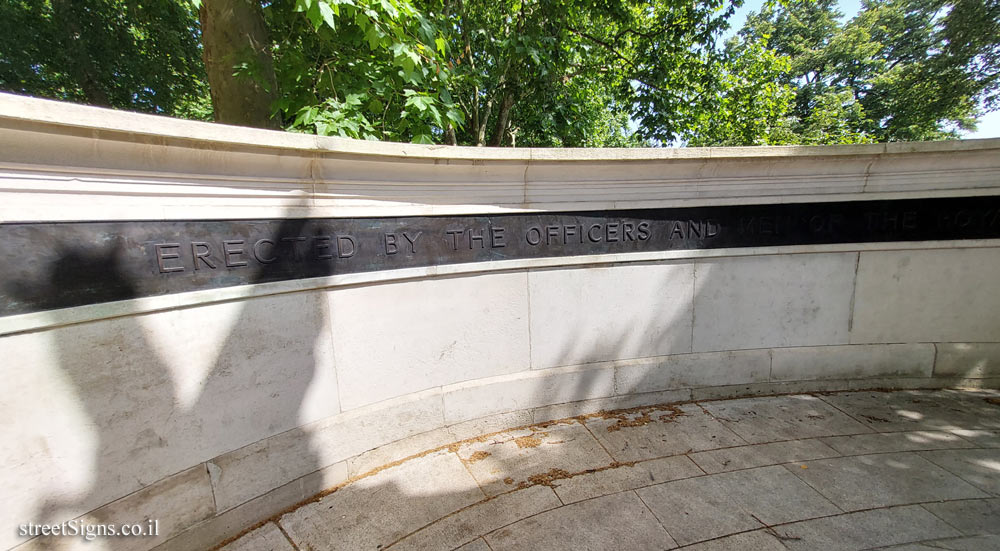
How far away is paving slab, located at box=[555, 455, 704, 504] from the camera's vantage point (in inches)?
113

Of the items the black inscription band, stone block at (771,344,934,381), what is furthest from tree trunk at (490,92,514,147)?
stone block at (771,344,934,381)

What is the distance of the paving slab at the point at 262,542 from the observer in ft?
8.16

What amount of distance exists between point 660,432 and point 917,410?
2535 millimetres

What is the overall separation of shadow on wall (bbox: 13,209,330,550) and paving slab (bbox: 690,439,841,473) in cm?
290

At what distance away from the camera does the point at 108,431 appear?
7.14ft

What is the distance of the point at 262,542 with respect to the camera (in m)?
2.53

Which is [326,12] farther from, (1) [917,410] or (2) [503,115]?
(2) [503,115]

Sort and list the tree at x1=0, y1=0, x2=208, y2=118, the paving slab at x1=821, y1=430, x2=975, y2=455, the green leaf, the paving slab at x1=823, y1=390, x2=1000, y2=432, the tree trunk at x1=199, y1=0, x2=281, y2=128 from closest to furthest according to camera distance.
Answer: the green leaf < the paving slab at x1=821, y1=430, x2=975, y2=455 < the paving slab at x1=823, y1=390, x2=1000, y2=432 < the tree trunk at x1=199, y1=0, x2=281, y2=128 < the tree at x1=0, y1=0, x2=208, y2=118

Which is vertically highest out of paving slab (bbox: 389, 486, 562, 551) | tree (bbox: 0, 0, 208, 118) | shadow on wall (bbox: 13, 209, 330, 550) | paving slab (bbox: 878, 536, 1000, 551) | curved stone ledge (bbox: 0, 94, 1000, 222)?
tree (bbox: 0, 0, 208, 118)

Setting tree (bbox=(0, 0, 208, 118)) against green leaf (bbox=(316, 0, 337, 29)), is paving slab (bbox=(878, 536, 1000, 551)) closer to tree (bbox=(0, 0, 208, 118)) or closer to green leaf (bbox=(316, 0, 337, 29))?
green leaf (bbox=(316, 0, 337, 29))

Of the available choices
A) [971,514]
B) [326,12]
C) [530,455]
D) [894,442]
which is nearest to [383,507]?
[530,455]

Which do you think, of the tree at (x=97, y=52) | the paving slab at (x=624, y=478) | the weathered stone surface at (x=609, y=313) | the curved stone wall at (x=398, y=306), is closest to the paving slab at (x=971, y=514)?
the paving slab at (x=624, y=478)

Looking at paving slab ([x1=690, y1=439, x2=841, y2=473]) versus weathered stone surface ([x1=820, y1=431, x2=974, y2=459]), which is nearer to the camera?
paving slab ([x1=690, y1=439, x2=841, y2=473])

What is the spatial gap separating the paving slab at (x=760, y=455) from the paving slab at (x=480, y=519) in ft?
4.17
